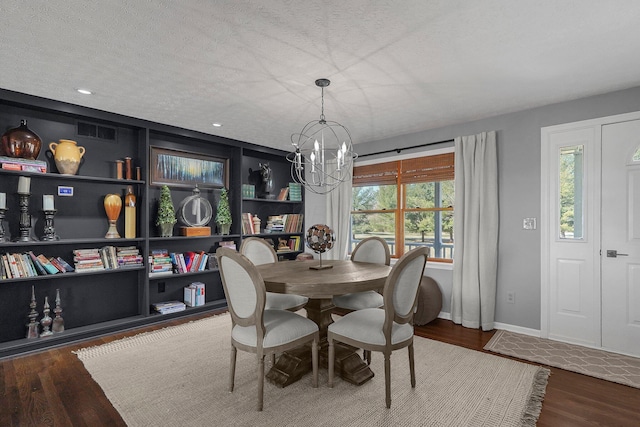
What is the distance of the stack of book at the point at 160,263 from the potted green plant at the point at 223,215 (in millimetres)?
774

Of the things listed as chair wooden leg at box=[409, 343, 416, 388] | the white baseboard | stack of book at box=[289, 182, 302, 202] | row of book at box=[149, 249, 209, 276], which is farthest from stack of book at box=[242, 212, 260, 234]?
the white baseboard

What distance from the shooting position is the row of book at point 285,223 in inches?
207

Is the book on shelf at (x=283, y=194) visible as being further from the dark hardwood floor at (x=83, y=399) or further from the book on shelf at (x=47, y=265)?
the dark hardwood floor at (x=83, y=399)

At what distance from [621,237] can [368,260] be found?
2.29 meters

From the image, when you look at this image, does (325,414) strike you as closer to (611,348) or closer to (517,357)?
(517,357)

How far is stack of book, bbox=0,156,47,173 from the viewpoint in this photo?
2896 millimetres

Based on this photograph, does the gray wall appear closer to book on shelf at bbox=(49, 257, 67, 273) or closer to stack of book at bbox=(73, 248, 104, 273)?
stack of book at bbox=(73, 248, 104, 273)

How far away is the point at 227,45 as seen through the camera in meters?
2.14

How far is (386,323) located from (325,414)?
0.67m

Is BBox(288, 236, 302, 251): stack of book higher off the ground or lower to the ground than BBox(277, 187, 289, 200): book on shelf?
lower

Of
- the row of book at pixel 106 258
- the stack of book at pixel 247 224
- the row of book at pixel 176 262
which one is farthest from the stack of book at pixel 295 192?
the row of book at pixel 106 258

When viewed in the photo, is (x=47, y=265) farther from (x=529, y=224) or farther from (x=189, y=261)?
(x=529, y=224)

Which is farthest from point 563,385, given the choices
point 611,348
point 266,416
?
point 266,416

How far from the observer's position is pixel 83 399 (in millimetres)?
2176
